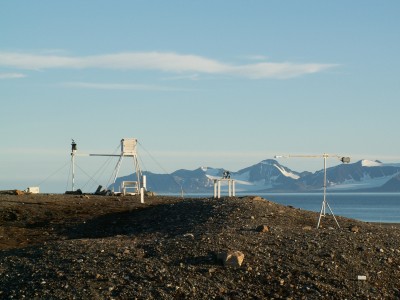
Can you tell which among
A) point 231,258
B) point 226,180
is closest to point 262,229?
point 231,258

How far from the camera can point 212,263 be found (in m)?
20.8

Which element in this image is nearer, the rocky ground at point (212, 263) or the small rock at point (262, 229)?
the rocky ground at point (212, 263)

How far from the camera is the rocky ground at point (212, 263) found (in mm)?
19203

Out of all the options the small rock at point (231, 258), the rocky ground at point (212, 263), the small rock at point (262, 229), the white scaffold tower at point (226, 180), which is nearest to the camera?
the rocky ground at point (212, 263)

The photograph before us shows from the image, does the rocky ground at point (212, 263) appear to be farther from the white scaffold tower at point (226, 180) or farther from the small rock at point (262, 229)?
the white scaffold tower at point (226, 180)

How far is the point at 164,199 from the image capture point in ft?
128

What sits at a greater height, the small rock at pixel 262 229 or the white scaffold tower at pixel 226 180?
the white scaffold tower at pixel 226 180

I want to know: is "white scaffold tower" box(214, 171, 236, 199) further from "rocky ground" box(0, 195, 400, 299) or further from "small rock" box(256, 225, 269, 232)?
"small rock" box(256, 225, 269, 232)

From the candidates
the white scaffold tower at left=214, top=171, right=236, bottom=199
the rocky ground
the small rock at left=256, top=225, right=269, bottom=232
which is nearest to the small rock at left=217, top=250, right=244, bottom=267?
the rocky ground

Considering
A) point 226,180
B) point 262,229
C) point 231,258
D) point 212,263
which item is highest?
point 226,180

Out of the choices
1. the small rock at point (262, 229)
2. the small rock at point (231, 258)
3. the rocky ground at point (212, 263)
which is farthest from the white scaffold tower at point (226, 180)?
the small rock at point (231, 258)

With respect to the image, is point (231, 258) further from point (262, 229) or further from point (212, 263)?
point (262, 229)

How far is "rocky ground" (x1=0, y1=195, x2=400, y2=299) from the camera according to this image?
756 inches

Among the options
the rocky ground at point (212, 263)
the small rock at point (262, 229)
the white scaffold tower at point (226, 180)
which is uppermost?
the white scaffold tower at point (226, 180)
